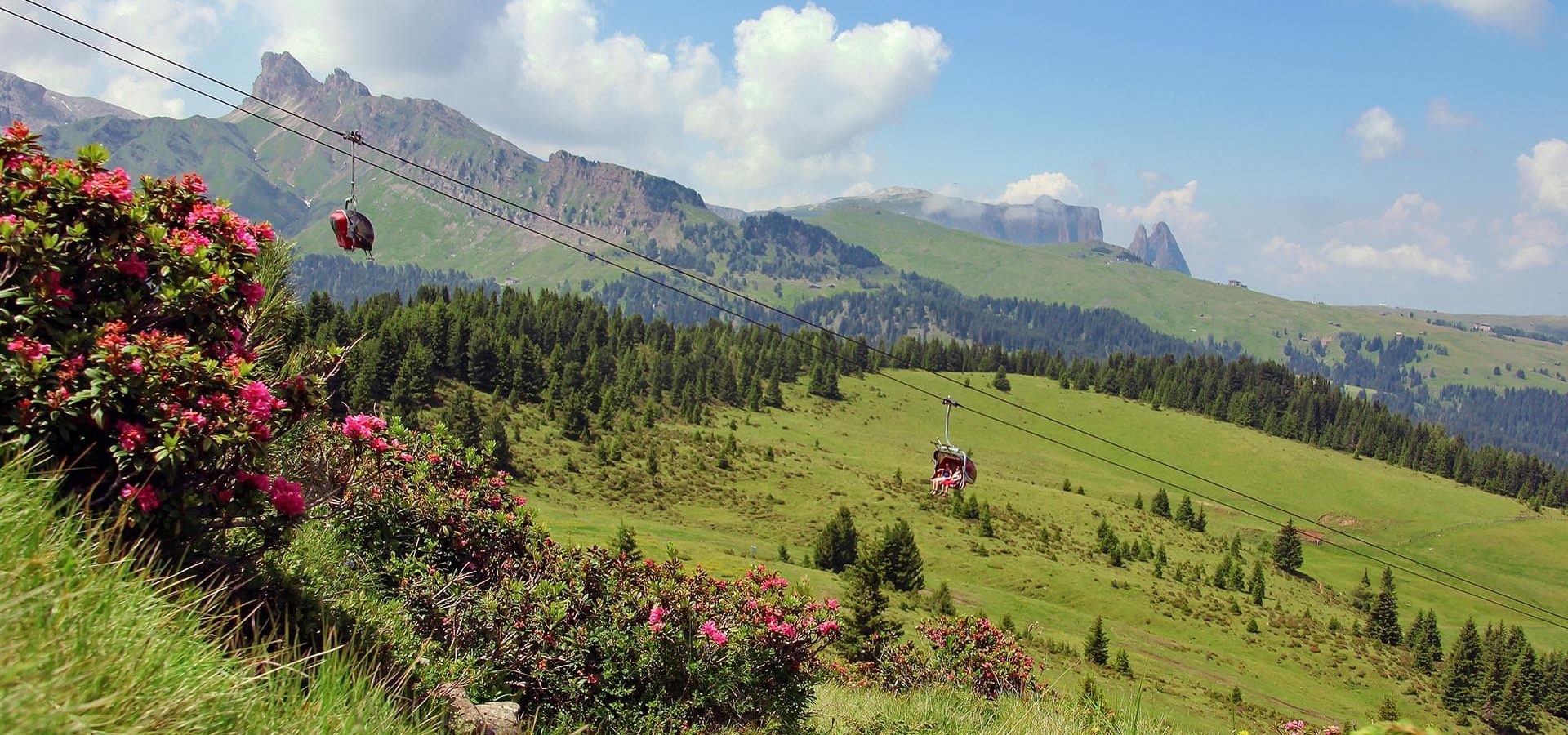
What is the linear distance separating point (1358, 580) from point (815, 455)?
6926 cm

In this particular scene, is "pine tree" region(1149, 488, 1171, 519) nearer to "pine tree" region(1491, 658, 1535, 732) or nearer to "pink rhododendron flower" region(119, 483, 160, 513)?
"pine tree" region(1491, 658, 1535, 732)

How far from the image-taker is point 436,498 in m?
9.77

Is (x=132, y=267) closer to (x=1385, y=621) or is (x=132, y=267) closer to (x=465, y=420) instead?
(x=465, y=420)

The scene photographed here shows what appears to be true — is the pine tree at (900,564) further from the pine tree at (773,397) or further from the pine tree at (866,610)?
the pine tree at (773,397)

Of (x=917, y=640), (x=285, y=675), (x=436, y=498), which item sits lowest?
(x=917, y=640)

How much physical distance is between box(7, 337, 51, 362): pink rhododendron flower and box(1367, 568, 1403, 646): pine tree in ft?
318

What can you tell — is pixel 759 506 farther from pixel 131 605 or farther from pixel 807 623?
pixel 131 605

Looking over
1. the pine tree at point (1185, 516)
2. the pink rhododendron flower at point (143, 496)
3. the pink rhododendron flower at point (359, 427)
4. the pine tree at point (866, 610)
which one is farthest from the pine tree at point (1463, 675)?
the pink rhododendron flower at point (143, 496)

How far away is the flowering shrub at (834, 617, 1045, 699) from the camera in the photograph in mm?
16703

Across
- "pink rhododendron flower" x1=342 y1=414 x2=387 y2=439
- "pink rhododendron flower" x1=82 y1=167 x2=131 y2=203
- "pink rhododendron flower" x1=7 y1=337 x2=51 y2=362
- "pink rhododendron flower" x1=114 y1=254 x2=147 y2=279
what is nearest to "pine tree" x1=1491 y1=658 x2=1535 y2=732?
"pink rhododendron flower" x1=342 y1=414 x2=387 y2=439

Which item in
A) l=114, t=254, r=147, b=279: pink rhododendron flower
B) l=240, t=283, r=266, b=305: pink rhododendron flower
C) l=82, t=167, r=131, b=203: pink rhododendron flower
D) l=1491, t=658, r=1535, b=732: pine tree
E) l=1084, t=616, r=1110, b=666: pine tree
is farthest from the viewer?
l=1491, t=658, r=1535, b=732: pine tree

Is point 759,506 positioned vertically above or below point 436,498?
below

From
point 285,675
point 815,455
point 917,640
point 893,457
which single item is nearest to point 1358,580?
point 893,457

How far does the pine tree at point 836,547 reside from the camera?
68688mm
